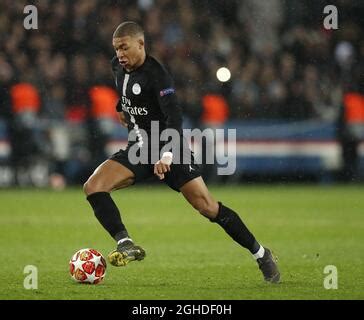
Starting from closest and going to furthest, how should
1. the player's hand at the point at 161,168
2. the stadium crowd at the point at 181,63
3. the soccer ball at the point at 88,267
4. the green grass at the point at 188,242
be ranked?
1. the player's hand at the point at 161,168
2. the green grass at the point at 188,242
3. the soccer ball at the point at 88,267
4. the stadium crowd at the point at 181,63

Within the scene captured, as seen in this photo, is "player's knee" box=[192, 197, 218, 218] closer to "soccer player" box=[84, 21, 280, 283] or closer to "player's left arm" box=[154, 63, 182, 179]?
"soccer player" box=[84, 21, 280, 283]

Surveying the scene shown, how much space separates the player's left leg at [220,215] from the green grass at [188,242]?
0.24 metres

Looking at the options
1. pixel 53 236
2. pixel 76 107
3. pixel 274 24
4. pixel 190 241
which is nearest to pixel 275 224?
pixel 190 241

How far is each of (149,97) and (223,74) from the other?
36.4 ft

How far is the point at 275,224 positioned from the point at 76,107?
6345mm

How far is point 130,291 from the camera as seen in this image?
24.8ft

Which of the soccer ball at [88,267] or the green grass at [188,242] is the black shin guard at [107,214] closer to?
the soccer ball at [88,267]

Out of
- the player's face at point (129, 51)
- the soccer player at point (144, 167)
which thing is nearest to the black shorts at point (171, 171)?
the soccer player at point (144, 167)

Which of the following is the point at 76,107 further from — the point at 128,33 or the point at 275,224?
the point at 128,33

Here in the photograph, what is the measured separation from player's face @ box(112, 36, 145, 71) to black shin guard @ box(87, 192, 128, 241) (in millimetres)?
1017

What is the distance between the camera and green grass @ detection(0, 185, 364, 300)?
7.66 metres

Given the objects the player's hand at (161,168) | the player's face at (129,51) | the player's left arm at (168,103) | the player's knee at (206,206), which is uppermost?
the player's face at (129,51)

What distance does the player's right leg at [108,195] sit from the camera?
7.78 meters

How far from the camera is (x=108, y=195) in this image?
25.9 ft
